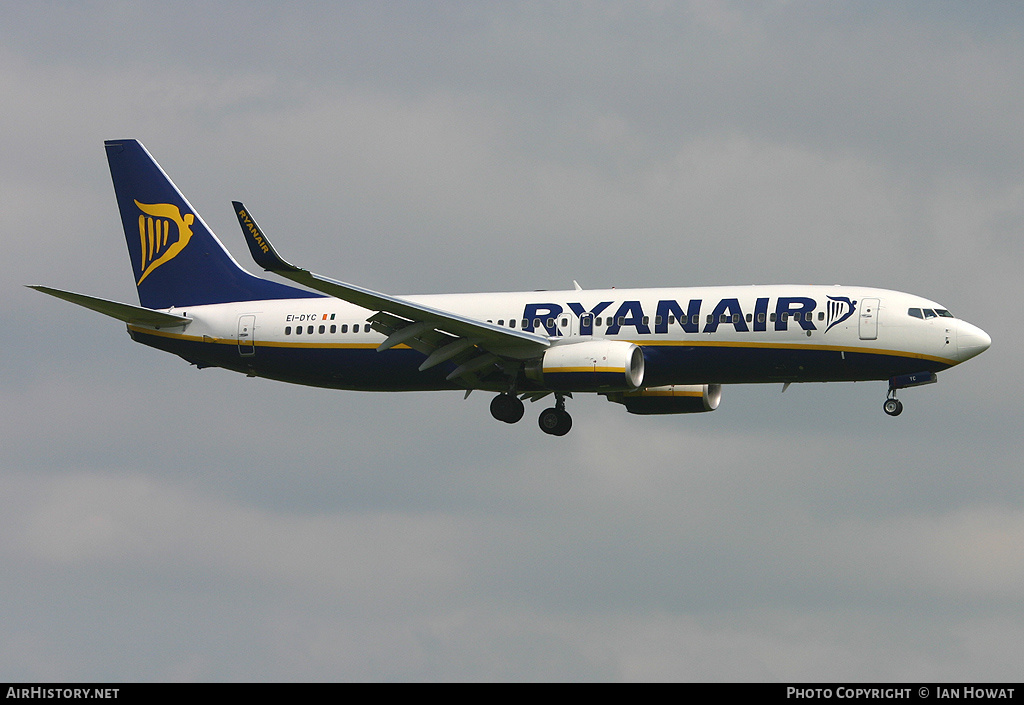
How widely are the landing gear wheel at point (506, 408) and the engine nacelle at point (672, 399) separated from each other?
466 cm

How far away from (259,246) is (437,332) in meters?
8.25

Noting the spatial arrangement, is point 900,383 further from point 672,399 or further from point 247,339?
point 247,339

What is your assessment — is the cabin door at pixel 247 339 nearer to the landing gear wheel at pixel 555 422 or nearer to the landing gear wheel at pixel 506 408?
the landing gear wheel at pixel 506 408

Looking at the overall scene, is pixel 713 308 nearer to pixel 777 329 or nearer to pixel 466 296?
pixel 777 329

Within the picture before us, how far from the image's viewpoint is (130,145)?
6912 centimetres

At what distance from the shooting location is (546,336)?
59219mm

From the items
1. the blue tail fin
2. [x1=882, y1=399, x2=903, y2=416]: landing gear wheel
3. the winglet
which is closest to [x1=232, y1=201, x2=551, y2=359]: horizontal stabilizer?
the winglet

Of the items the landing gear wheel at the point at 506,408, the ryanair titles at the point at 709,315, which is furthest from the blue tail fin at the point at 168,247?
the ryanair titles at the point at 709,315

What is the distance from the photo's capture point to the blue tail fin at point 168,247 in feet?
217

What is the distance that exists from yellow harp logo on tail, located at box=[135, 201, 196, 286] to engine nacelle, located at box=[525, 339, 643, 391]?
723 inches

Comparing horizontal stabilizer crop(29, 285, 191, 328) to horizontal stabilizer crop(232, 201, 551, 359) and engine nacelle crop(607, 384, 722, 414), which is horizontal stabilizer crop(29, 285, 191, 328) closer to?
horizontal stabilizer crop(232, 201, 551, 359)

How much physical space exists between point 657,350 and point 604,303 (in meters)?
2.82

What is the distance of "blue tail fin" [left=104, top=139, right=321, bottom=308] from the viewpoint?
6625 cm
